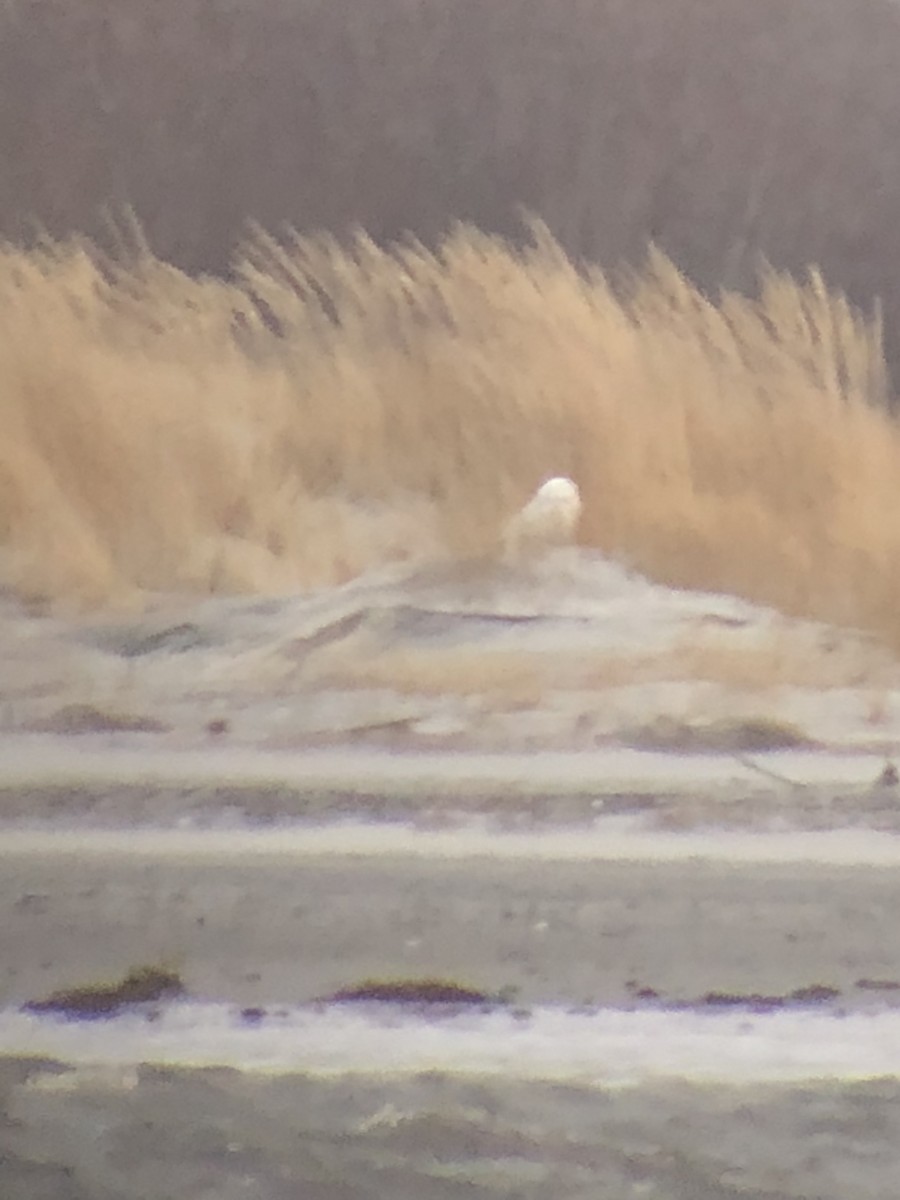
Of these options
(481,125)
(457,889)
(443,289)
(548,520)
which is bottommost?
(457,889)

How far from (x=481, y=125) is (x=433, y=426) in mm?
239

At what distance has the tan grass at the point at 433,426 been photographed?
104cm

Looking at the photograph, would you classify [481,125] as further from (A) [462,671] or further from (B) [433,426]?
(A) [462,671]

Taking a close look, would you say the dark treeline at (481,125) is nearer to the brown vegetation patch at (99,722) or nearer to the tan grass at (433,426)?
the tan grass at (433,426)

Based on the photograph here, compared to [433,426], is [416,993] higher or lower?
lower

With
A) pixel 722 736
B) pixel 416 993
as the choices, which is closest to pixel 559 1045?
pixel 416 993

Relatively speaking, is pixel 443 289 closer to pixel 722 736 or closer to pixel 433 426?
pixel 433 426

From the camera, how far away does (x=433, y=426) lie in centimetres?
105

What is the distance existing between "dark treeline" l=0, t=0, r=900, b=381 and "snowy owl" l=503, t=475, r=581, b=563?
18 centimetres

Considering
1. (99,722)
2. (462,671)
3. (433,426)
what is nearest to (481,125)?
(433,426)

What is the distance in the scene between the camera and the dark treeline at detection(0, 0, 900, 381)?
1.05 meters

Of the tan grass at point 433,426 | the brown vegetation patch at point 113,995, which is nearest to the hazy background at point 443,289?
the tan grass at point 433,426

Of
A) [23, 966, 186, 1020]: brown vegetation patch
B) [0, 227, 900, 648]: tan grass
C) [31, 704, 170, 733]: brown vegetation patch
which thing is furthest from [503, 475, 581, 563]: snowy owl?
[23, 966, 186, 1020]: brown vegetation patch

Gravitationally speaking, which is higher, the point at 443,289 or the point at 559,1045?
the point at 443,289
